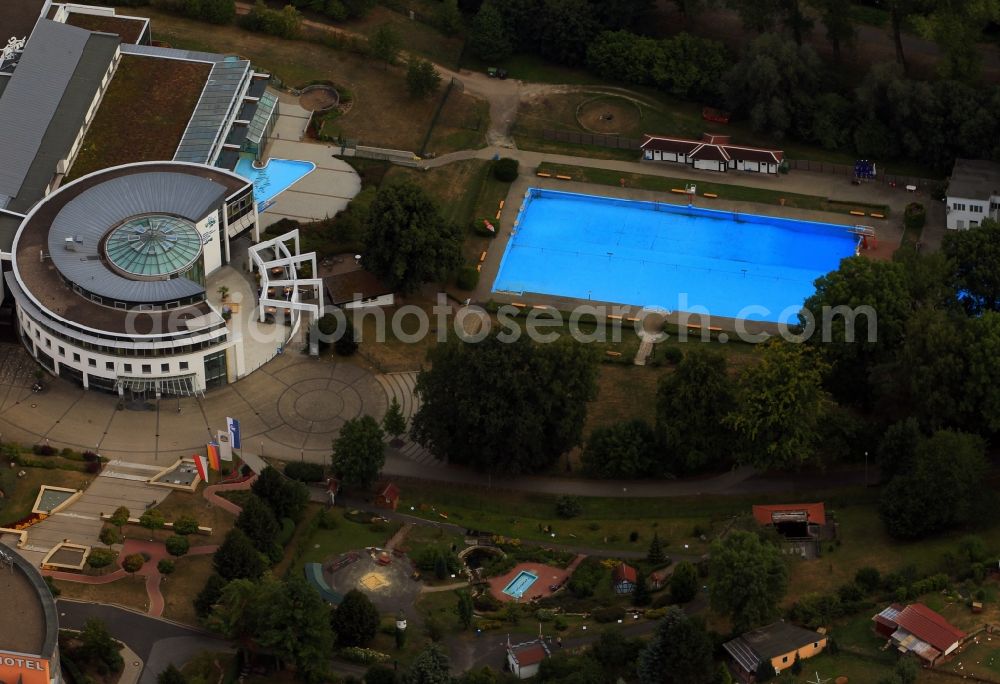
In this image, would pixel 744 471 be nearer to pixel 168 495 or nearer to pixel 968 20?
pixel 168 495

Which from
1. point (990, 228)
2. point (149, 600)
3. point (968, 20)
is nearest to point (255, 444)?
point (149, 600)

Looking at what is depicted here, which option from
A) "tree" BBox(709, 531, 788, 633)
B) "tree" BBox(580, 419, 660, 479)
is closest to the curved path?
"tree" BBox(580, 419, 660, 479)

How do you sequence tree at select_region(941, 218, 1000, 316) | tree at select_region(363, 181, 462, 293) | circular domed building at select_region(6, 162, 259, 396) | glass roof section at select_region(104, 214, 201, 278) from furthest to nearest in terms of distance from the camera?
tree at select_region(363, 181, 462, 293), tree at select_region(941, 218, 1000, 316), glass roof section at select_region(104, 214, 201, 278), circular domed building at select_region(6, 162, 259, 396)

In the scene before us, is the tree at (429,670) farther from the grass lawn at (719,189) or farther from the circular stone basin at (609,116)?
the circular stone basin at (609,116)

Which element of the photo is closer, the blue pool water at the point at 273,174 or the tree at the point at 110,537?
the tree at the point at 110,537

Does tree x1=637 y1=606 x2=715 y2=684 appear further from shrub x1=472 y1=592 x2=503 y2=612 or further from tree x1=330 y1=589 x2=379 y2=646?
tree x1=330 y1=589 x2=379 y2=646

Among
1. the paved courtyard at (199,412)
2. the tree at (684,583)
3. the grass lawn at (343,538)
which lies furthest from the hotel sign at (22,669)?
the tree at (684,583)

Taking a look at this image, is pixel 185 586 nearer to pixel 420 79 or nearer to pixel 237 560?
pixel 237 560
